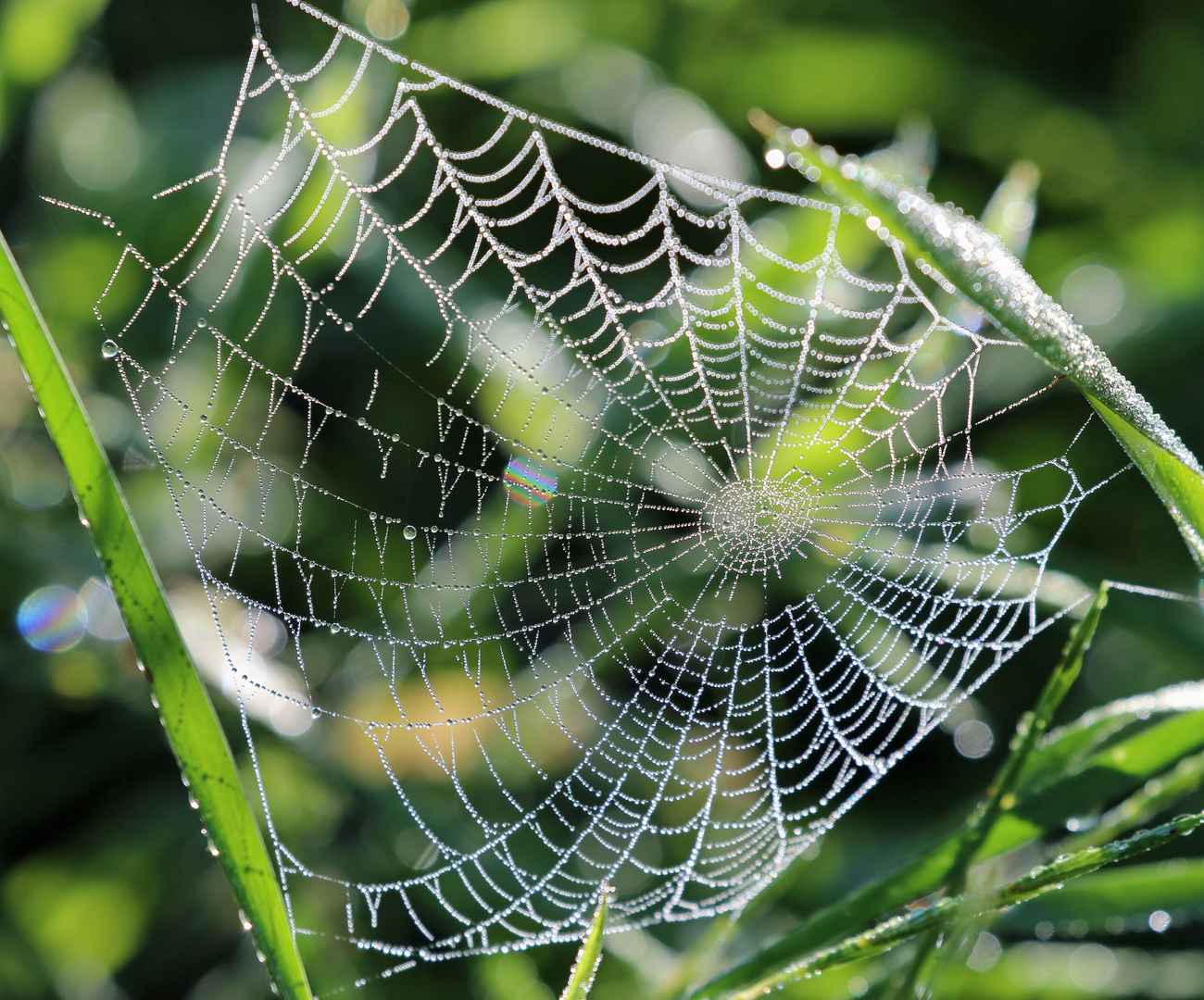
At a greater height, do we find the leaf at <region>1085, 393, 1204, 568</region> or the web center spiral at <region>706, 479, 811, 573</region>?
the web center spiral at <region>706, 479, 811, 573</region>

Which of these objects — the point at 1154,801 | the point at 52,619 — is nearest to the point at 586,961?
the point at 1154,801

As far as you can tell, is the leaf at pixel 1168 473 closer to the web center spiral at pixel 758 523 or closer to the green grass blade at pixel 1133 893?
the green grass blade at pixel 1133 893

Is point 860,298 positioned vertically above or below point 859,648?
above

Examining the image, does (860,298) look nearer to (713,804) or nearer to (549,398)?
(549,398)

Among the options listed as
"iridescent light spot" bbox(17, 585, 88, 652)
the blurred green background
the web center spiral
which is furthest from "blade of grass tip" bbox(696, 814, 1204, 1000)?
Answer: "iridescent light spot" bbox(17, 585, 88, 652)

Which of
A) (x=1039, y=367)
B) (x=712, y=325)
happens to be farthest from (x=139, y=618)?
(x=1039, y=367)

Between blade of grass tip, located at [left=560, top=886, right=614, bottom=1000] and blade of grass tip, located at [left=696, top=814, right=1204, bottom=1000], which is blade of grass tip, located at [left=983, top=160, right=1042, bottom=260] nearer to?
blade of grass tip, located at [left=696, top=814, right=1204, bottom=1000]
